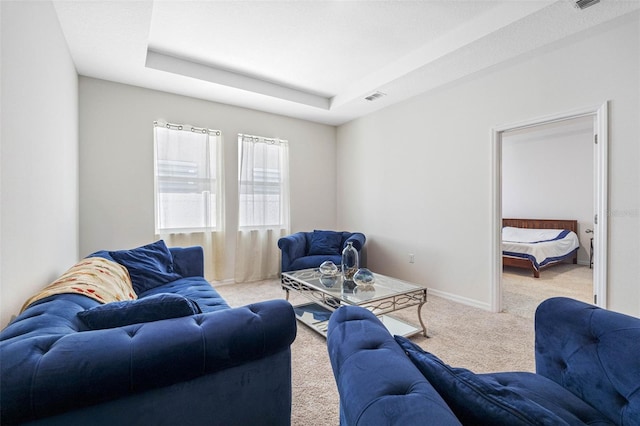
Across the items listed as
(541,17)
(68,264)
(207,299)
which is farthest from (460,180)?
(68,264)

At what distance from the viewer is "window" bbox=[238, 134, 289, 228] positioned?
13.8 feet

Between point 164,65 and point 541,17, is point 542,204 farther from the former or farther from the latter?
point 164,65

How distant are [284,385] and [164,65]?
11.1 ft

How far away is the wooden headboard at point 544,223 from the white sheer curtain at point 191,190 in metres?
6.49

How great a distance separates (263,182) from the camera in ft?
14.4

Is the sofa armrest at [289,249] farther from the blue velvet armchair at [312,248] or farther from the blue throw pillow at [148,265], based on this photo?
the blue throw pillow at [148,265]

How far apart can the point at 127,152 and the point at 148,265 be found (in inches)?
68.7

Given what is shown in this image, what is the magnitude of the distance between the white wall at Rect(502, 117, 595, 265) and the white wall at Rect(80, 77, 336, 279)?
5553 mm

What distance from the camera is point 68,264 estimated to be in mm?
2584

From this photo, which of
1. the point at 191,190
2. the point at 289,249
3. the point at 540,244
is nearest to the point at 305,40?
the point at 191,190

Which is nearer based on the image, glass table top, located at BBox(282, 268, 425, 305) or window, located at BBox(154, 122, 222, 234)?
glass table top, located at BBox(282, 268, 425, 305)

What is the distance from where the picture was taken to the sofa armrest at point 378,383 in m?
0.51

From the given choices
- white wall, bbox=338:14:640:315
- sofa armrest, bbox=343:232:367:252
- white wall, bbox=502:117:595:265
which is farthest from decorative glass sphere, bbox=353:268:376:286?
white wall, bbox=502:117:595:265

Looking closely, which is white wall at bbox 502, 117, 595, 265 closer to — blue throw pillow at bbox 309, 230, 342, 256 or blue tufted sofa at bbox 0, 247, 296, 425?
blue throw pillow at bbox 309, 230, 342, 256
